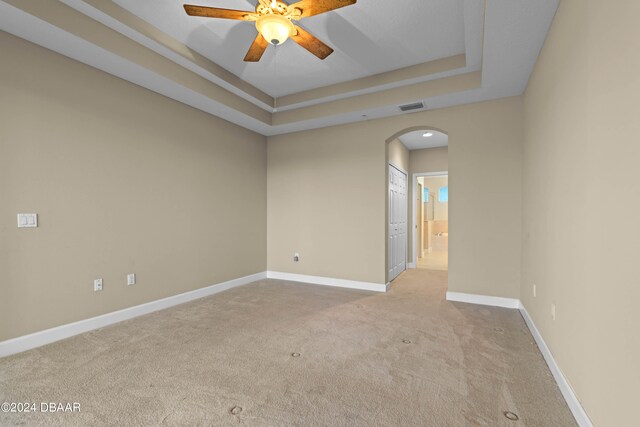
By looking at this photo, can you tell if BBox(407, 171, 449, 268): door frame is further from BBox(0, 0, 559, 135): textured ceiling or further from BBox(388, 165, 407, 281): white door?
BBox(0, 0, 559, 135): textured ceiling

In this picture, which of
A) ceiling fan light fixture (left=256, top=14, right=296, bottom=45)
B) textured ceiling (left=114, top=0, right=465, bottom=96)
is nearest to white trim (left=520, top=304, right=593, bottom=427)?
textured ceiling (left=114, top=0, right=465, bottom=96)

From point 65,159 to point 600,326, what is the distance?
431 cm

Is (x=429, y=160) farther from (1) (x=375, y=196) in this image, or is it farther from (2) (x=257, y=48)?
(2) (x=257, y=48)

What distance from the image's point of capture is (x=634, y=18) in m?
1.19

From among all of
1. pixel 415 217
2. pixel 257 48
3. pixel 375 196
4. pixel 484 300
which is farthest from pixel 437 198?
pixel 257 48

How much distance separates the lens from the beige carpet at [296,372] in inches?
69.7

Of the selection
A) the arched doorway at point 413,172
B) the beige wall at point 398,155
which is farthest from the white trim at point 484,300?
the beige wall at point 398,155

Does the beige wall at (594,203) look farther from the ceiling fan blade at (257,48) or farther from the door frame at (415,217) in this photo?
the door frame at (415,217)

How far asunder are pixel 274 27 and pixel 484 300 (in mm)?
3990

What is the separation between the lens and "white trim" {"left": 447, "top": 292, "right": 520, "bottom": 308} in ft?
12.3

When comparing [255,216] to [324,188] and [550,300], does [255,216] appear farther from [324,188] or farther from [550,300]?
[550,300]

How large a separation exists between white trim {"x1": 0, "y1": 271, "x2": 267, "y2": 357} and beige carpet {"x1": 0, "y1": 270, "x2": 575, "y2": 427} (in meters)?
0.10

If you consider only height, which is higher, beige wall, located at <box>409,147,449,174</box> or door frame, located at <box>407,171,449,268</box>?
beige wall, located at <box>409,147,449,174</box>

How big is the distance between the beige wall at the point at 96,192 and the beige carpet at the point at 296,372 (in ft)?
1.65
